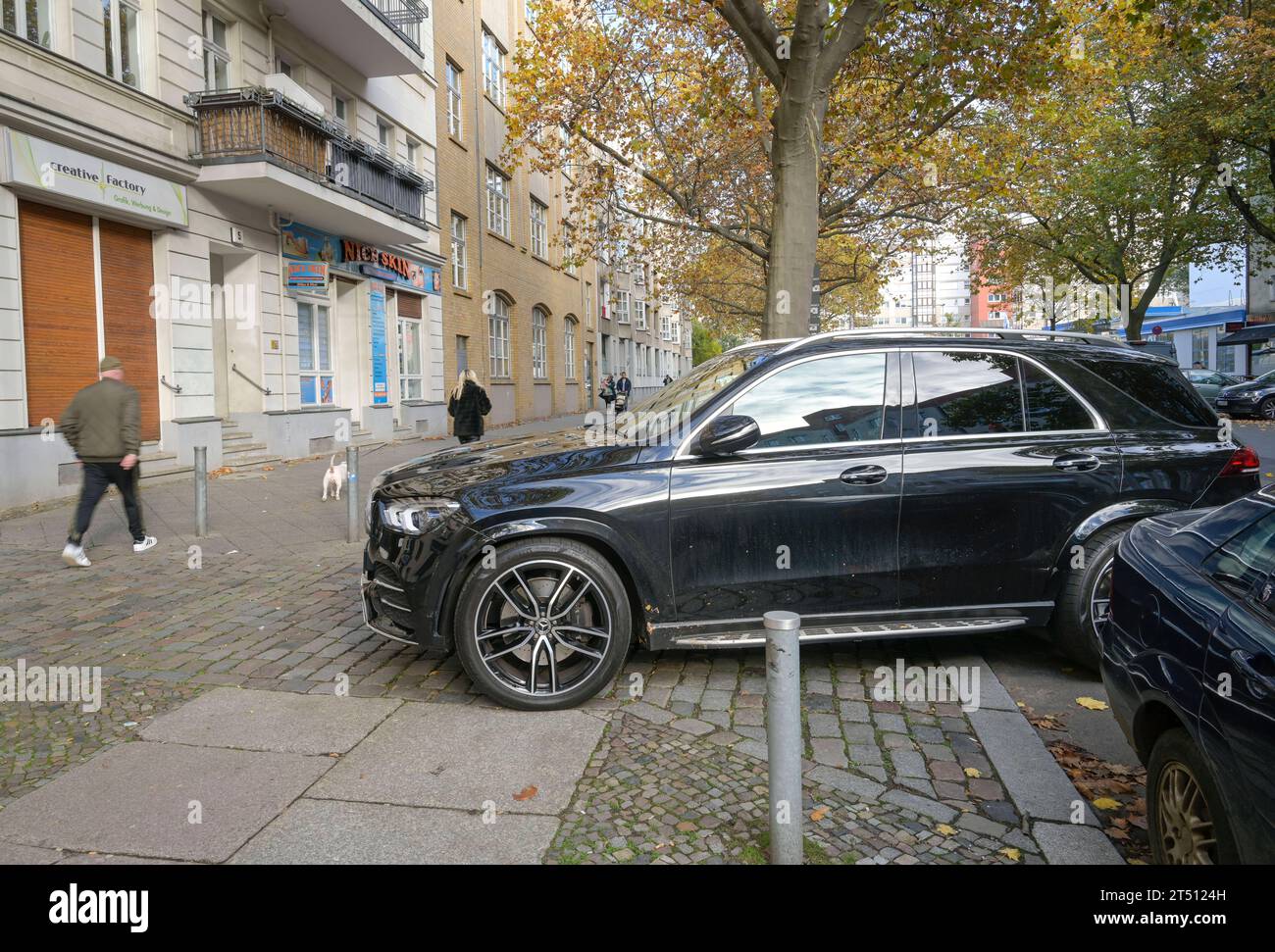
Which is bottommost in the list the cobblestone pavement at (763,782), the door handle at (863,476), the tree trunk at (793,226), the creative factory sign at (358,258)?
the cobblestone pavement at (763,782)

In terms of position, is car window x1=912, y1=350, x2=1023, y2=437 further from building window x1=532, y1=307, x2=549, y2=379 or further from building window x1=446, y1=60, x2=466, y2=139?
building window x1=532, y1=307, x2=549, y2=379

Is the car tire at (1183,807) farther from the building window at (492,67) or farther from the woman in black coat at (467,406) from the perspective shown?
the building window at (492,67)

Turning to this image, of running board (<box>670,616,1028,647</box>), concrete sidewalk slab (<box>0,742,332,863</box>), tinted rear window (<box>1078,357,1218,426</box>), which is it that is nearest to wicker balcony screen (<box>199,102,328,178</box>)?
concrete sidewalk slab (<box>0,742,332,863</box>)

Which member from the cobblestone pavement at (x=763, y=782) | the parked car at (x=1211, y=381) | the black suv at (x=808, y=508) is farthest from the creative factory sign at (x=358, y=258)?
the parked car at (x=1211, y=381)

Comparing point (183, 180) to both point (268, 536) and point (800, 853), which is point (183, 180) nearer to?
point (268, 536)

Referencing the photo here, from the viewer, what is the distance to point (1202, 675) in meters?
2.27

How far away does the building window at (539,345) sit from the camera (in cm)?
3250

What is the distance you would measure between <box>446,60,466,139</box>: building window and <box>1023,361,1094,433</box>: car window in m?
23.1

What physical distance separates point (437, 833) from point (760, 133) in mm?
16988

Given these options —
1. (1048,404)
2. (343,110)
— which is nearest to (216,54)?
(343,110)

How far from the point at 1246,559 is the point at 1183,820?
75 cm

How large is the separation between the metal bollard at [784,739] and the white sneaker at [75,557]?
702 cm

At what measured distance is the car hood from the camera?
14.1ft

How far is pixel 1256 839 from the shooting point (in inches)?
77.4
